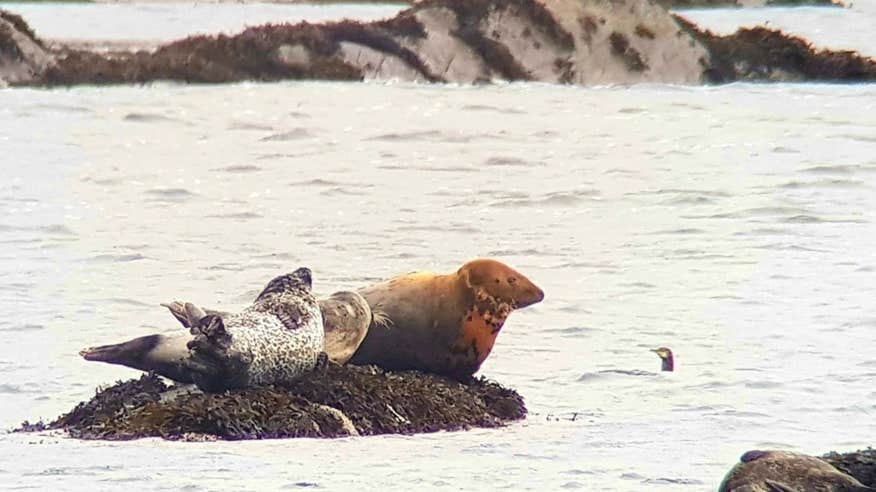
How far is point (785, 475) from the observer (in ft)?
27.7

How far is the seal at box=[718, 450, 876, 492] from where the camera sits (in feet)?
27.5

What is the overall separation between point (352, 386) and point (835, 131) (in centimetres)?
1466

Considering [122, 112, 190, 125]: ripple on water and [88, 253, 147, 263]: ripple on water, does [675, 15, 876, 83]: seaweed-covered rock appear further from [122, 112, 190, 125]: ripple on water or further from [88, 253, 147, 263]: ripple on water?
[88, 253, 147, 263]: ripple on water

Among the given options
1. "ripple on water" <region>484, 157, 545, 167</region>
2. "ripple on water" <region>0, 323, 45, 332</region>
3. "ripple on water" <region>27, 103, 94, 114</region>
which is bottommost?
"ripple on water" <region>484, 157, 545, 167</region>

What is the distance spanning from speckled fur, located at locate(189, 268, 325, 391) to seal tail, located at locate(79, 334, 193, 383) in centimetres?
17

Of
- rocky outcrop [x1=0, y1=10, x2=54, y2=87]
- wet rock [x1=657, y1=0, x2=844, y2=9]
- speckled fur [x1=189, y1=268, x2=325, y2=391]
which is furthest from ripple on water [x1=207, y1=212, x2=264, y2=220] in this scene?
wet rock [x1=657, y1=0, x2=844, y2=9]

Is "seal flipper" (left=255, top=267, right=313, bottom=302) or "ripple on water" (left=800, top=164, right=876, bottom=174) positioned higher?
"seal flipper" (left=255, top=267, right=313, bottom=302)

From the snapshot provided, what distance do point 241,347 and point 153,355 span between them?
0.57 meters

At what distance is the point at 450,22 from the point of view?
28.2 m

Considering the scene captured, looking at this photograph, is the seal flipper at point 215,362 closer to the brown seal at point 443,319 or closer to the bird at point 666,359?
the brown seal at point 443,319

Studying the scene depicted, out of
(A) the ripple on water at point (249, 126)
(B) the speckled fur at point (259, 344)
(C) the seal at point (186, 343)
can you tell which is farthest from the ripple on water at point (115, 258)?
(A) the ripple on water at point (249, 126)

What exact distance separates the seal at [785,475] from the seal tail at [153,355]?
3402mm

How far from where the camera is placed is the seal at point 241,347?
10.6 metres

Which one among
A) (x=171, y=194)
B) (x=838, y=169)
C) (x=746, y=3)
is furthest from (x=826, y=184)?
(x=746, y=3)
